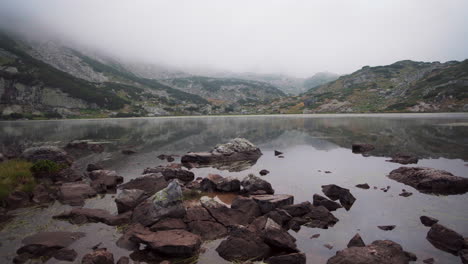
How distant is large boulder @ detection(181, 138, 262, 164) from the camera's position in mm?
42250

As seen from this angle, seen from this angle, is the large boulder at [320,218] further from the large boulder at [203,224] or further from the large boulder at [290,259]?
the large boulder at [203,224]

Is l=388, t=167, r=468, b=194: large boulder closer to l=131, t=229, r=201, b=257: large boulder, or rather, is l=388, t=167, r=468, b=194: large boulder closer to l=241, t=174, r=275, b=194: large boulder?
l=241, t=174, r=275, b=194: large boulder

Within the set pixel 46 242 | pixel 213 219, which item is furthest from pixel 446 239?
pixel 46 242

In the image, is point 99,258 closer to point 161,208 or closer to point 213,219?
point 161,208

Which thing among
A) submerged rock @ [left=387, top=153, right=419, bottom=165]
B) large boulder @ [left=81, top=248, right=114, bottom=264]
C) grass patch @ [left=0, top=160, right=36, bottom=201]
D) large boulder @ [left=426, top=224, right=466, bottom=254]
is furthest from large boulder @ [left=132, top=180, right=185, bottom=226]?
submerged rock @ [left=387, top=153, right=419, bottom=165]

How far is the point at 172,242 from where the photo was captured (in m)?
13.9

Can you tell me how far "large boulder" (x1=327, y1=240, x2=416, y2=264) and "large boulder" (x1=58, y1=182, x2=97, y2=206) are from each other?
21308 millimetres

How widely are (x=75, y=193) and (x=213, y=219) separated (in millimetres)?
15044

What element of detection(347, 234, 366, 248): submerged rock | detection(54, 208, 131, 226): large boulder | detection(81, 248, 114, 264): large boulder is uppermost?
detection(347, 234, 366, 248): submerged rock

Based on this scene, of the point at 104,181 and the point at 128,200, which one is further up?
the point at 128,200

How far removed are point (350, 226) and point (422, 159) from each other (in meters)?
29.6

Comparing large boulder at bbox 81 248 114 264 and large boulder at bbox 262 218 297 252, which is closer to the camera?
large boulder at bbox 81 248 114 264

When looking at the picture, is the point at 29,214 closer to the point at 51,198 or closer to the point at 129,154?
the point at 51,198

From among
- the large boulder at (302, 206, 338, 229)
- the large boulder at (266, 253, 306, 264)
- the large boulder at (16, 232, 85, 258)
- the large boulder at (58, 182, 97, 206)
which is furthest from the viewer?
the large boulder at (58, 182, 97, 206)
